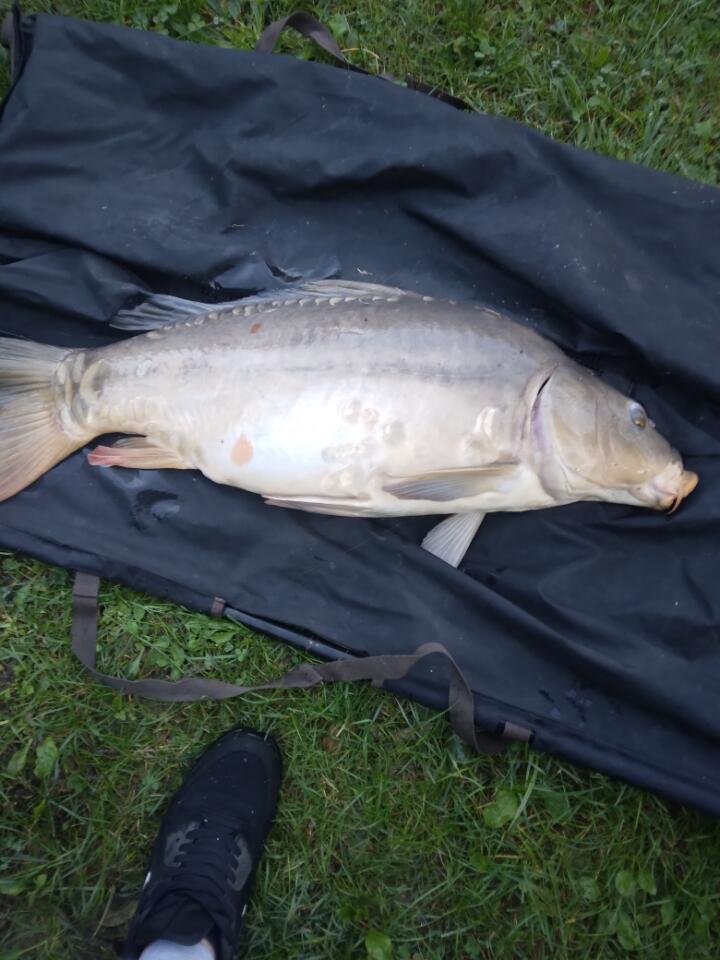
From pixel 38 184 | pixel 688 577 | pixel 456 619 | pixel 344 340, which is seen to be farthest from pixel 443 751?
pixel 38 184

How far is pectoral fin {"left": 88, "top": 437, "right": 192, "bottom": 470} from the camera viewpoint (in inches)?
85.8

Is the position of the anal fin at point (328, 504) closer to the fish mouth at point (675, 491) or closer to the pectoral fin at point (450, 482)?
the pectoral fin at point (450, 482)

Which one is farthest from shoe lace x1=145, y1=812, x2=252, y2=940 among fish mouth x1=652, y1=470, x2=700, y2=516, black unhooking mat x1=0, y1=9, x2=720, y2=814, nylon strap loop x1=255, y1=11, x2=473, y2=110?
nylon strap loop x1=255, y1=11, x2=473, y2=110

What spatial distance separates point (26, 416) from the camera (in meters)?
2.25

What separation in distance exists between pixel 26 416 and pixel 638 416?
1.93m

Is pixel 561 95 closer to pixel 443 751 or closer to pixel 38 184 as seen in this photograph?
pixel 38 184

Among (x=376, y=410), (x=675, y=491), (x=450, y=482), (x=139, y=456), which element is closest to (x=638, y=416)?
(x=675, y=491)

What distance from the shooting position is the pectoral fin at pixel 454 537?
7.25 feet

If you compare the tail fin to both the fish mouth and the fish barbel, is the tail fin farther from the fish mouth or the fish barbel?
the fish mouth

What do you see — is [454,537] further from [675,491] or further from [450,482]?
[675,491]

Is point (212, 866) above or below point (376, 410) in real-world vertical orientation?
below

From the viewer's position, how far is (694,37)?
2.59 metres

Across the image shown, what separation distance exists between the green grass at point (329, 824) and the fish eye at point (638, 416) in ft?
3.66

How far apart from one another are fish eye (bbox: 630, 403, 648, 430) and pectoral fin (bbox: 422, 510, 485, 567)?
54 cm
